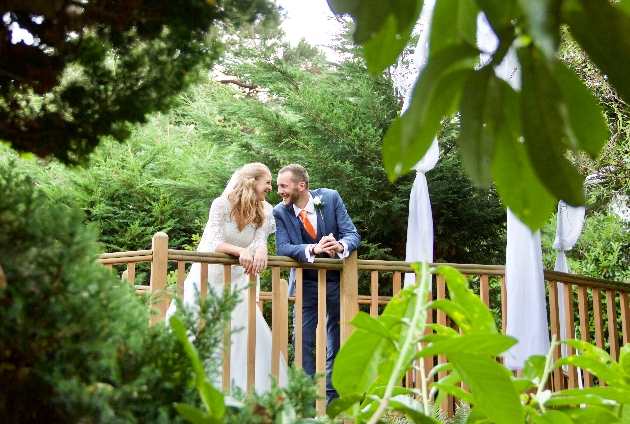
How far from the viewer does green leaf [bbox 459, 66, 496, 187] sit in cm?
36

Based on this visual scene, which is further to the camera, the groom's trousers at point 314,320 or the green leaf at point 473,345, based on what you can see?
the groom's trousers at point 314,320

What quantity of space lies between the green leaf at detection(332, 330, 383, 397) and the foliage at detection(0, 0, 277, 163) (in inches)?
13.8

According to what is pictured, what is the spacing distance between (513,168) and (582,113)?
0.16ft

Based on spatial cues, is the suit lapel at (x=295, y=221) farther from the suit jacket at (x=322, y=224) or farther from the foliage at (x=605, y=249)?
the foliage at (x=605, y=249)

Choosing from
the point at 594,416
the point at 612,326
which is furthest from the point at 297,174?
the point at 594,416

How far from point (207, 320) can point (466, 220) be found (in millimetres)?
7275

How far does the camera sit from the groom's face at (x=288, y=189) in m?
4.31

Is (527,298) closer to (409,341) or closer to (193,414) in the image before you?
(409,341)

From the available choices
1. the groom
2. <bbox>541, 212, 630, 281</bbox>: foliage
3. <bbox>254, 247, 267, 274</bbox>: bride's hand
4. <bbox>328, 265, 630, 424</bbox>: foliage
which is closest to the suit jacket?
the groom

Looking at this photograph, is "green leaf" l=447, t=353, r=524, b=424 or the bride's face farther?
the bride's face

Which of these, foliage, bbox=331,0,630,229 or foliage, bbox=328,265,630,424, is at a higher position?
foliage, bbox=331,0,630,229

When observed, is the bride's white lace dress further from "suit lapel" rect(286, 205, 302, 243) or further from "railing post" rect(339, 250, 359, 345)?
"railing post" rect(339, 250, 359, 345)

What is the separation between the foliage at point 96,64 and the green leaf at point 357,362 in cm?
35

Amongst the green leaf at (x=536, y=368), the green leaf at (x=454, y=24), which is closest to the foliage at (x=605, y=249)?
the green leaf at (x=536, y=368)
